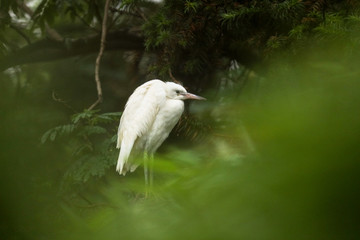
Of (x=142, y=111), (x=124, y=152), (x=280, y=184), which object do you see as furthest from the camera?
(x=142, y=111)

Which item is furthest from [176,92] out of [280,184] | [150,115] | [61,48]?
[280,184]

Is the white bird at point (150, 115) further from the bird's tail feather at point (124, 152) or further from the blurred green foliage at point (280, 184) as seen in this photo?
the blurred green foliage at point (280, 184)

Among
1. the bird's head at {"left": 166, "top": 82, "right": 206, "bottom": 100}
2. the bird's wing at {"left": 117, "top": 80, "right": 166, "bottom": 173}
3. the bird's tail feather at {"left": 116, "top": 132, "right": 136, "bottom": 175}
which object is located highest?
the bird's head at {"left": 166, "top": 82, "right": 206, "bottom": 100}

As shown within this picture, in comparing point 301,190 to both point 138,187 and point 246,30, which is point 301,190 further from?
point 246,30

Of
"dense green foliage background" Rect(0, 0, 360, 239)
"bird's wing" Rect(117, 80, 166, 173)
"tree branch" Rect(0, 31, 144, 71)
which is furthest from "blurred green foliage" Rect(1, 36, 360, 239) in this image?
"tree branch" Rect(0, 31, 144, 71)

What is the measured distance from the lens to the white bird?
1.24 meters

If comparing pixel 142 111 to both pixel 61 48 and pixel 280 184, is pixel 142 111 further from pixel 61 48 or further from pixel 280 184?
pixel 280 184

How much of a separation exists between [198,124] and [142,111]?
8.3 inches

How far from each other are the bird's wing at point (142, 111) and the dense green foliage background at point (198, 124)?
8 cm

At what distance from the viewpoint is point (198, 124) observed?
3.87ft

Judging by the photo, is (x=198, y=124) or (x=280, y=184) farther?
(x=198, y=124)

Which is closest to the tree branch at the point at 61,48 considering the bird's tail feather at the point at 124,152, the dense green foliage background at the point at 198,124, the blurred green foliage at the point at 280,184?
the dense green foliage background at the point at 198,124

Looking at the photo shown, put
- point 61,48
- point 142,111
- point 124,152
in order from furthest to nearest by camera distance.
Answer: point 61,48 → point 142,111 → point 124,152

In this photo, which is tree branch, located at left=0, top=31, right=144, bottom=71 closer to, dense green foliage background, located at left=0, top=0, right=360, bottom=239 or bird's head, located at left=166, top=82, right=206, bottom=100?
dense green foliage background, located at left=0, top=0, right=360, bottom=239
